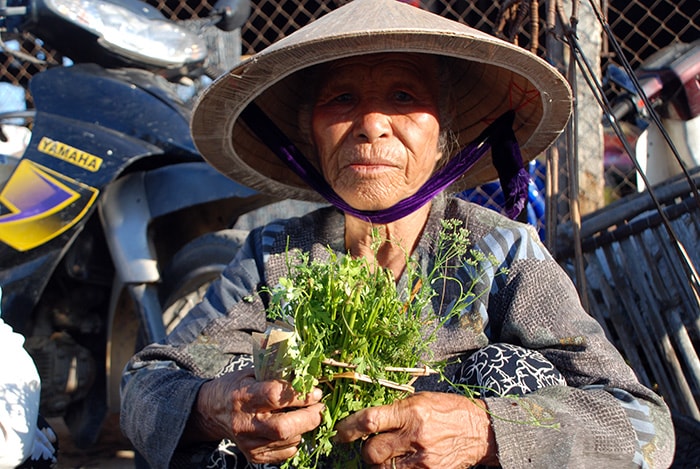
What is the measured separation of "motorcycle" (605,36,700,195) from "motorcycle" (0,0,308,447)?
1.81m

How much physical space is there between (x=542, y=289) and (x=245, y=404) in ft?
2.34

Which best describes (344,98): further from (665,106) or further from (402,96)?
(665,106)

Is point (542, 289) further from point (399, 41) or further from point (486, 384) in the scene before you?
point (399, 41)

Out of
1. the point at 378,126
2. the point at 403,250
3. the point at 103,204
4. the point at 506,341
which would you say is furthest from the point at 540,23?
the point at 403,250

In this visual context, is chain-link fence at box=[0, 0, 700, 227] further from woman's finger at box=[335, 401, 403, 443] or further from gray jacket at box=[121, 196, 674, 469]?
woman's finger at box=[335, 401, 403, 443]

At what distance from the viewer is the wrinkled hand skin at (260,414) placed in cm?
142

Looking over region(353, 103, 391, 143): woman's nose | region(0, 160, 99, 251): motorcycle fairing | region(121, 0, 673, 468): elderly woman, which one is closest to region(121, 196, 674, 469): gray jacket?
region(121, 0, 673, 468): elderly woman

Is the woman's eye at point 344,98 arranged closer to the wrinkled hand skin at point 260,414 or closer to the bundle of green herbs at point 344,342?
the bundle of green herbs at point 344,342

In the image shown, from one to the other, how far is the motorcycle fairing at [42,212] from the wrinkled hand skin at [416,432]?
1823 mm

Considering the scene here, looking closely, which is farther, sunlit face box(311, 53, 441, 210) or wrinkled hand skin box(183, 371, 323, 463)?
sunlit face box(311, 53, 441, 210)

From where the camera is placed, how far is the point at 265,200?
121 inches

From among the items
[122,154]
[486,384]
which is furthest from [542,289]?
[122,154]

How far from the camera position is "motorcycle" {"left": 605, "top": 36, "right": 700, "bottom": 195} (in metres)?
3.80

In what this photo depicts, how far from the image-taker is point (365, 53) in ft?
6.44
